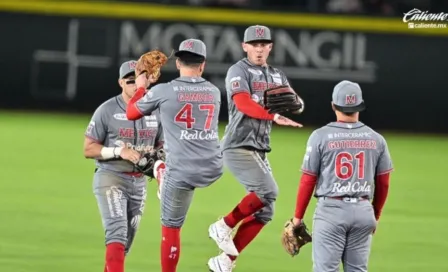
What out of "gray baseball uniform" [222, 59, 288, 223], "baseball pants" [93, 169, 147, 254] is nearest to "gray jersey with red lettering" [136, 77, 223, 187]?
"baseball pants" [93, 169, 147, 254]

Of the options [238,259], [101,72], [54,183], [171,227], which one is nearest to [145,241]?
[238,259]

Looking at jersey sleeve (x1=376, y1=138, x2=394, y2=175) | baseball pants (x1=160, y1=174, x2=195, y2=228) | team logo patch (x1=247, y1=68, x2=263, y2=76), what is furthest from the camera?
team logo patch (x1=247, y1=68, x2=263, y2=76)

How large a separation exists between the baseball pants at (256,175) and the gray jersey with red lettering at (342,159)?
7.37ft

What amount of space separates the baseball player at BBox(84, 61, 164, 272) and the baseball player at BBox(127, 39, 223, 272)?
Answer: 0.69 ft

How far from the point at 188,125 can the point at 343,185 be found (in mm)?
1808

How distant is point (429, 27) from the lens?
2405 cm

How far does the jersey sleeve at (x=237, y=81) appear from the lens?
11.0 meters

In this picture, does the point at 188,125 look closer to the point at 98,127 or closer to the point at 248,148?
the point at 98,127

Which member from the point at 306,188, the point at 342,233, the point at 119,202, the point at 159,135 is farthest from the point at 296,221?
the point at 159,135

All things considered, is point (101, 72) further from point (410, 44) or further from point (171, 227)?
point (171, 227)

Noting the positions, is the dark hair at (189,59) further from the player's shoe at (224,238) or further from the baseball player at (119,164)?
the player's shoe at (224,238)

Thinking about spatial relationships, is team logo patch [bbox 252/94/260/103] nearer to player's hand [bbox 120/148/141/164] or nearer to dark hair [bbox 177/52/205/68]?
dark hair [bbox 177/52/205/68]

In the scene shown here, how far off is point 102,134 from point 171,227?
3.35ft

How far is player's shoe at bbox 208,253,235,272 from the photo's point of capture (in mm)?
11125
